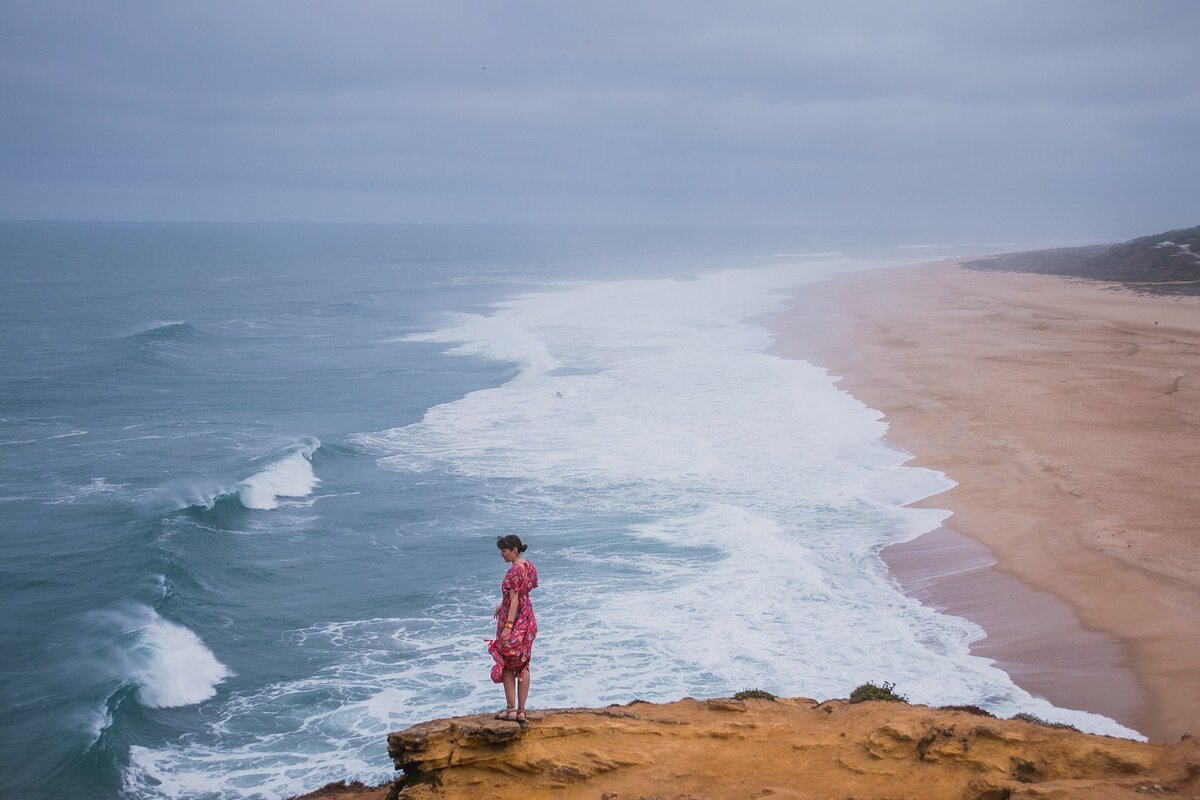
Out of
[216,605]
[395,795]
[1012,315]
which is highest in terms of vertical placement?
[1012,315]

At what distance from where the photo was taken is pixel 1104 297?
176 feet

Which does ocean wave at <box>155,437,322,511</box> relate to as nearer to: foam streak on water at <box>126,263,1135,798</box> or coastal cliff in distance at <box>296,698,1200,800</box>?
foam streak on water at <box>126,263,1135,798</box>

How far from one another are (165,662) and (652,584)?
8042 millimetres

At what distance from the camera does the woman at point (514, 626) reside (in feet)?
25.5

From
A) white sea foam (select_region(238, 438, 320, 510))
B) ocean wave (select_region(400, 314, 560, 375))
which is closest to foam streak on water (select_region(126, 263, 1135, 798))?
white sea foam (select_region(238, 438, 320, 510))

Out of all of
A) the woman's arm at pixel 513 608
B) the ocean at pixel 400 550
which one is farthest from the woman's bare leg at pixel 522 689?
the ocean at pixel 400 550

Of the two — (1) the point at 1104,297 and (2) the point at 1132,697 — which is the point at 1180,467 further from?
(1) the point at 1104,297

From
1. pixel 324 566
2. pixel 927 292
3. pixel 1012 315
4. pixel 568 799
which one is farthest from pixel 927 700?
pixel 927 292

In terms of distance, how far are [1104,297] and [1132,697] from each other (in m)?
48.2

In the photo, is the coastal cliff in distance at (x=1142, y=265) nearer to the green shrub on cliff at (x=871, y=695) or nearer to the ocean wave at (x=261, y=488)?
the ocean wave at (x=261, y=488)

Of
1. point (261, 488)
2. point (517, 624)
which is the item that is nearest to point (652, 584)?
point (517, 624)

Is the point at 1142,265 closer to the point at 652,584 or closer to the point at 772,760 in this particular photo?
the point at 652,584

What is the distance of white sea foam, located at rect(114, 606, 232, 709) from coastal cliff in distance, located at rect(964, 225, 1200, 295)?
5688 centimetres

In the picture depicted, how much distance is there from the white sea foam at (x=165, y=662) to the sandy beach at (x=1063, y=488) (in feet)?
38.5
